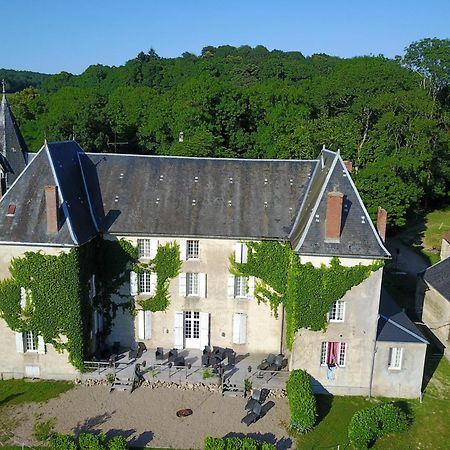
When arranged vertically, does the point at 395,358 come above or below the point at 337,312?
below

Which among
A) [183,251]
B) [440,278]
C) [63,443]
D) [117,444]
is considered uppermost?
[183,251]

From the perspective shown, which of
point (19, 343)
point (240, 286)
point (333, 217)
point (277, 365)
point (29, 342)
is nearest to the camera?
point (333, 217)

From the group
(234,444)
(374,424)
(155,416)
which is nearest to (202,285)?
(155,416)

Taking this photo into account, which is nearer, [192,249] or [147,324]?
[192,249]

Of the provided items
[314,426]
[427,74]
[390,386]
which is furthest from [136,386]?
[427,74]

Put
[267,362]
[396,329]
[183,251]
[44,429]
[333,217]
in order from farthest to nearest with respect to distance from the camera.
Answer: [183,251]
[267,362]
[396,329]
[333,217]
[44,429]

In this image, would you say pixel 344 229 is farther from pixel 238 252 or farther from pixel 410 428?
pixel 410 428
